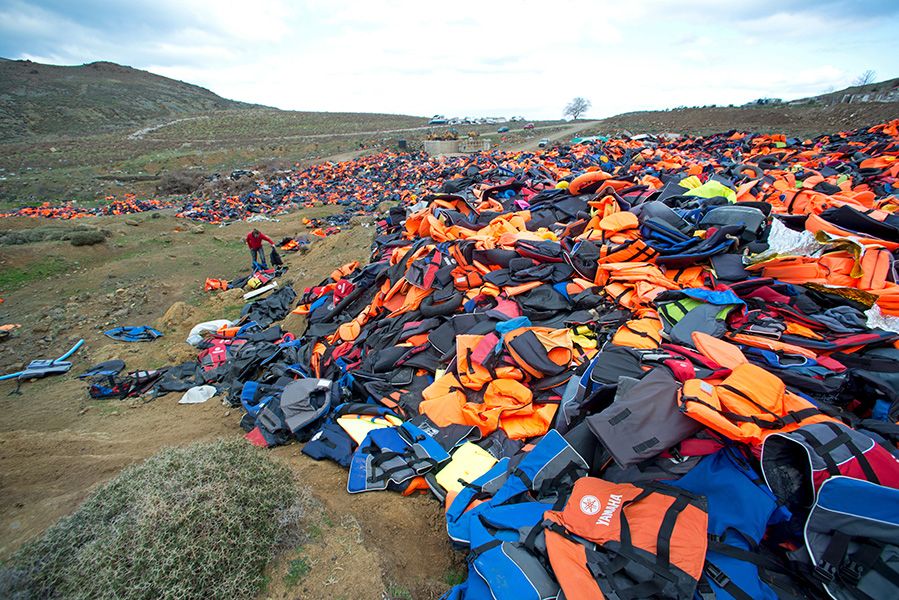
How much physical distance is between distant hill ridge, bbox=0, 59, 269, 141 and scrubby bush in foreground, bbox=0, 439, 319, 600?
58.5 m

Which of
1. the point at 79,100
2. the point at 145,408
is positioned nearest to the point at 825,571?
the point at 145,408

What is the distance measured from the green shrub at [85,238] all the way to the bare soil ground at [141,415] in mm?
168

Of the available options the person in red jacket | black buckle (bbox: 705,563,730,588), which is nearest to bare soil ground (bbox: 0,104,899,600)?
the person in red jacket

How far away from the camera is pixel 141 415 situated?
463 centimetres

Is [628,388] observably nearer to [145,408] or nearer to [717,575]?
[717,575]

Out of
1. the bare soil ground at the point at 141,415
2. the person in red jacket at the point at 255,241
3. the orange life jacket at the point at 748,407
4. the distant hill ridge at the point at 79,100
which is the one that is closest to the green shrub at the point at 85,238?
the bare soil ground at the point at 141,415

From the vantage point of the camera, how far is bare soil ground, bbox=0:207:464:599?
2.36 metres

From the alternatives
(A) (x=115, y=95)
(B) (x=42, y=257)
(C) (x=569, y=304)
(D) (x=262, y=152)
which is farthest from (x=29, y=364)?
(A) (x=115, y=95)

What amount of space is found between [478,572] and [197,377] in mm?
5296

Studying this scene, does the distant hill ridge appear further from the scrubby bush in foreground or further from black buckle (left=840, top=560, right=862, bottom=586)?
black buckle (left=840, top=560, right=862, bottom=586)

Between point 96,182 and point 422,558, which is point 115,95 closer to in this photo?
point 96,182

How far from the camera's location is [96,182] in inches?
822

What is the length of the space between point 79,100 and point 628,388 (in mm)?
77109

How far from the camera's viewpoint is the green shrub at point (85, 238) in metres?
9.98
